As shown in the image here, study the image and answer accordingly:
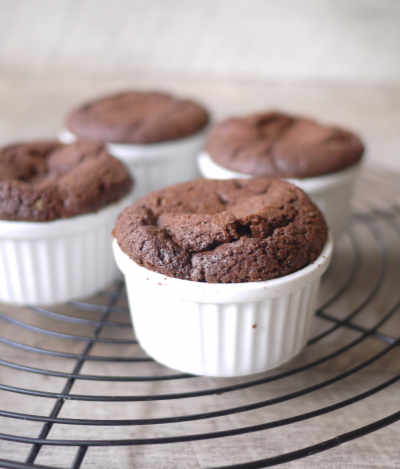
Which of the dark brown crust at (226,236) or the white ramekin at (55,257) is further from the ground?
the dark brown crust at (226,236)

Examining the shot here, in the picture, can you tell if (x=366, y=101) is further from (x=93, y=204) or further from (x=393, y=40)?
(x=93, y=204)

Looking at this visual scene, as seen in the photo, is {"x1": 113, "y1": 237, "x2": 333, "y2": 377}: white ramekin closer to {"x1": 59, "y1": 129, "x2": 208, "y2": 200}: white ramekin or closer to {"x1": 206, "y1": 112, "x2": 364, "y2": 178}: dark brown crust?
{"x1": 206, "y1": 112, "x2": 364, "y2": 178}: dark brown crust

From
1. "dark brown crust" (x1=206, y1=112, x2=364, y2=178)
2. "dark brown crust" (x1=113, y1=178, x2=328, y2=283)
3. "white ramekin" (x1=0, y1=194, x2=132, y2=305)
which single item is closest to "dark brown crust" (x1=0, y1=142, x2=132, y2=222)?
"white ramekin" (x1=0, y1=194, x2=132, y2=305)

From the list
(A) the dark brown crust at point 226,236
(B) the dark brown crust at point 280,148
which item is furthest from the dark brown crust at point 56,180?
(B) the dark brown crust at point 280,148

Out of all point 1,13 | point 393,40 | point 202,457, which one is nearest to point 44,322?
point 202,457

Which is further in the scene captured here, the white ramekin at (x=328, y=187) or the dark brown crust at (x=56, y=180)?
the white ramekin at (x=328, y=187)

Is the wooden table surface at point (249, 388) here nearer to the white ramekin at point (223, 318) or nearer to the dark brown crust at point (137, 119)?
the white ramekin at point (223, 318)

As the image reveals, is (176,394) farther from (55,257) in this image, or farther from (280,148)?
(280,148)
